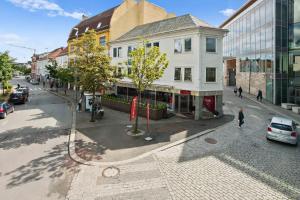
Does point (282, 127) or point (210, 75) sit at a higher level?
point (210, 75)

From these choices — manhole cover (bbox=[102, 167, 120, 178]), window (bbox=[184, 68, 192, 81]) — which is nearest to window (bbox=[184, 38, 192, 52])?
window (bbox=[184, 68, 192, 81])

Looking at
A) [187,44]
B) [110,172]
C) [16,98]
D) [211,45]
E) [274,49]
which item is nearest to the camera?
[110,172]

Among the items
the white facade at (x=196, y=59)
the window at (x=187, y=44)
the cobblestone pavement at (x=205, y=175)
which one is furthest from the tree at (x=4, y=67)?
the cobblestone pavement at (x=205, y=175)

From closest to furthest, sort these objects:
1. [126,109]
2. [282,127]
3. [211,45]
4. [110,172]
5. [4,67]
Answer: [110,172], [282,127], [211,45], [126,109], [4,67]

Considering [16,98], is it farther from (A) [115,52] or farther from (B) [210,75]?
(B) [210,75]

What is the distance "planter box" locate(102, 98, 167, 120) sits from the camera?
64.7 ft

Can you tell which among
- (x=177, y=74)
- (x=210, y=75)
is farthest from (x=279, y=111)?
(x=177, y=74)

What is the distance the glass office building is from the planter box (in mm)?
18641

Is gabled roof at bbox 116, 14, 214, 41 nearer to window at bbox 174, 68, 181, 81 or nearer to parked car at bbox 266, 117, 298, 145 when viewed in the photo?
window at bbox 174, 68, 181, 81

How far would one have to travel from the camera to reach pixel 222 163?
419 inches

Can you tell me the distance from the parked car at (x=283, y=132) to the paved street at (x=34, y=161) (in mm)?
12461

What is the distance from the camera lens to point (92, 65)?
56.6ft

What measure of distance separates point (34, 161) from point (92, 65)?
914 centimetres

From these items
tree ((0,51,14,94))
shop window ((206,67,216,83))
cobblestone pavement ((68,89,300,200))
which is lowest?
cobblestone pavement ((68,89,300,200))
